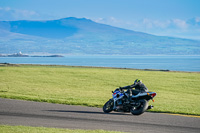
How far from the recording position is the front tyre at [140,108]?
14.1 meters

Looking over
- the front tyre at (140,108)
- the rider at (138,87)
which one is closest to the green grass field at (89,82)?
the rider at (138,87)

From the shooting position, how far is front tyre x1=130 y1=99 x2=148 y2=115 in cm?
1411

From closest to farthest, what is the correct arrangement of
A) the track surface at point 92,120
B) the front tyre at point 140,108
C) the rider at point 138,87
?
the track surface at point 92,120 → the front tyre at point 140,108 → the rider at point 138,87

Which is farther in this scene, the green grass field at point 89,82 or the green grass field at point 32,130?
the green grass field at point 89,82

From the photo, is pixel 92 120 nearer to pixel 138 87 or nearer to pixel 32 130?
pixel 138 87

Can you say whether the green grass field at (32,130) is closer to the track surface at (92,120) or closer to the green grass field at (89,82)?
the track surface at (92,120)

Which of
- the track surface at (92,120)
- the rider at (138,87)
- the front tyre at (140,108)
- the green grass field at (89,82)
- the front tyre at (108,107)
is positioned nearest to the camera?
the track surface at (92,120)

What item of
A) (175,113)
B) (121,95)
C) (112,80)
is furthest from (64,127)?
(112,80)

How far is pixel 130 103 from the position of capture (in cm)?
1470

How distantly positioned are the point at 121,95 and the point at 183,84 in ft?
64.9

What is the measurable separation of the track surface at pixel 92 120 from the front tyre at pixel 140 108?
0.24 meters

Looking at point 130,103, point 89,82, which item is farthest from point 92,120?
point 89,82

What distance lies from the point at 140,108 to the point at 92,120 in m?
2.19

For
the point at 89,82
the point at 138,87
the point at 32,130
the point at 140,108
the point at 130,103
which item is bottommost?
the point at 32,130
